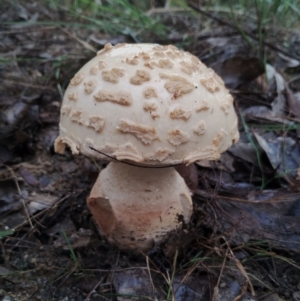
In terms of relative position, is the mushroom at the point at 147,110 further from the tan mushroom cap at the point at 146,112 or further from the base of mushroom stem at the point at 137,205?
the base of mushroom stem at the point at 137,205

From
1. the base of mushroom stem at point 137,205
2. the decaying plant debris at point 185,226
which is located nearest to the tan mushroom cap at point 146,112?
the base of mushroom stem at point 137,205

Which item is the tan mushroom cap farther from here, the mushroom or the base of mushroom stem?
the base of mushroom stem

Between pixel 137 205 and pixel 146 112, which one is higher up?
pixel 146 112

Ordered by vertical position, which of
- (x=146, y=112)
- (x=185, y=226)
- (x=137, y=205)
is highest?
(x=146, y=112)

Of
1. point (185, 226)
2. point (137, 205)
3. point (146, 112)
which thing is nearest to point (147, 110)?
point (146, 112)

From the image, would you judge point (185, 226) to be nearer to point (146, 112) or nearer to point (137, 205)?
point (137, 205)

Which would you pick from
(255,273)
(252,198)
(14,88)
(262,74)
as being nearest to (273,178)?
(252,198)

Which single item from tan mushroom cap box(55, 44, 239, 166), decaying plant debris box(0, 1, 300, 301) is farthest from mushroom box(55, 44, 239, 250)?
decaying plant debris box(0, 1, 300, 301)

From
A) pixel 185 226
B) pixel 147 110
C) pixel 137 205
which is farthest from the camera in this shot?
pixel 185 226
